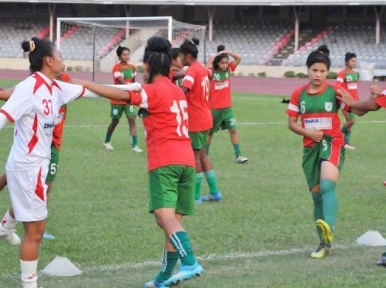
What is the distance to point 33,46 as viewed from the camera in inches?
249

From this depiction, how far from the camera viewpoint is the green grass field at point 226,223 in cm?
705

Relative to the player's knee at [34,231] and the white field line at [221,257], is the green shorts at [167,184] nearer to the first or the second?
the player's knee at [34,231]

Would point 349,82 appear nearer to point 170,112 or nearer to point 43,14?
point 170,112

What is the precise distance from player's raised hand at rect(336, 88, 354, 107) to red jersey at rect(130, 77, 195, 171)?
1.76 m

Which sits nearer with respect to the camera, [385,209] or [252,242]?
[252,242]

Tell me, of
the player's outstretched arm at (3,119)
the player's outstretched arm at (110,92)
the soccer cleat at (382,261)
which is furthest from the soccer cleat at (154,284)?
the soccer cleat at (382,261)

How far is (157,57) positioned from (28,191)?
4.33 ft

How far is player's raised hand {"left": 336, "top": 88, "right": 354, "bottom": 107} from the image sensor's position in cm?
753

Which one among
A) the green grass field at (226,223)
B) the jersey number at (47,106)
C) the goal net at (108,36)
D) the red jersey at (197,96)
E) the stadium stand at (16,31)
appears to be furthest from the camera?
the stadium stand at (16,31)

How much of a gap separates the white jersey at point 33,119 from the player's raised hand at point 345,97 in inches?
96.2

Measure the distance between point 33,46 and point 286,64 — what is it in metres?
45.6

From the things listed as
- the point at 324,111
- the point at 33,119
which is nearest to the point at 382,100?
the point at 324,111

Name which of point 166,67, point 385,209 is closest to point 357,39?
point 385,209

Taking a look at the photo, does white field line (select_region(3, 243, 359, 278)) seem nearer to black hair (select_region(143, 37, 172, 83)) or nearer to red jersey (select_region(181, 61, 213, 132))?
black hair (select_region(143, 37, 172, 83))
